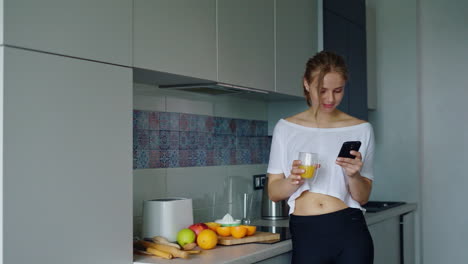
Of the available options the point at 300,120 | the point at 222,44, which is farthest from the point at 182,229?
the point at 222,44

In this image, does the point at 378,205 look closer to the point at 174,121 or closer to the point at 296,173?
the point at 174,121

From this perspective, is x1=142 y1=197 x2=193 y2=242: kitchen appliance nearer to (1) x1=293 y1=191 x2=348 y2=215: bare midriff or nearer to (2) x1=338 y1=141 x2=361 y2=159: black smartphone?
(1) x1=293 y1=191 x2=348 y2=215: bare midriff

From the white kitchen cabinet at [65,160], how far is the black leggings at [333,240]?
0.64m

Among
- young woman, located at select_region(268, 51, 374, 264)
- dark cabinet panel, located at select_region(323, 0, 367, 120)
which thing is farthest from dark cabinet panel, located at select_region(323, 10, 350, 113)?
young woman, located at select_region(268, 51, 374, 264)

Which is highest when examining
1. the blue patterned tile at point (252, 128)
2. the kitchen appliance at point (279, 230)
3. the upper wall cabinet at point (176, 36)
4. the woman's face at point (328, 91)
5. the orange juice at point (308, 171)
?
the upper wall cabinet at point (176, 36)

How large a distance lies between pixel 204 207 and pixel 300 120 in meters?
0.91

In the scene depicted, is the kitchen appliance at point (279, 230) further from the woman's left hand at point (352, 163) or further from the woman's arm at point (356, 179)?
the woman's left hand at point (352, 163)

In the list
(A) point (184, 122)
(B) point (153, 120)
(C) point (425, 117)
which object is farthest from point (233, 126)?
(C) point (425, 117)

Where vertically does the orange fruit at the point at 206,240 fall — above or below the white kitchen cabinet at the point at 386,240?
above

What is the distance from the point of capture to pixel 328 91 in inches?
84.2

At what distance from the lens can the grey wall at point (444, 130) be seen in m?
3.97

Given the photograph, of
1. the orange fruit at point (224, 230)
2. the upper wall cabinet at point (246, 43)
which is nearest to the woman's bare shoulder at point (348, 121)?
the upper wall cabinet at point (246, 43)

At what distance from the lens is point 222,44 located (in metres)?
2.47

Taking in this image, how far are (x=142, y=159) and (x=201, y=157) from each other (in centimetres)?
47
